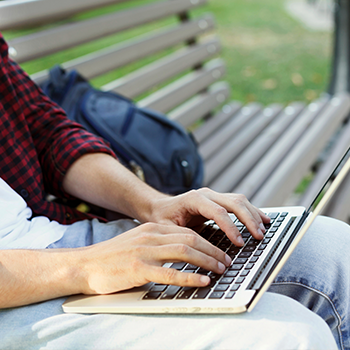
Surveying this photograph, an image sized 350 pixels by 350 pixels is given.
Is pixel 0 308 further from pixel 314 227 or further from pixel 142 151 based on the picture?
pixel 142 151

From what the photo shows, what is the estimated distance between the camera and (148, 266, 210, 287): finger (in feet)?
3.54

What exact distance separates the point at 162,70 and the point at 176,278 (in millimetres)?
2192

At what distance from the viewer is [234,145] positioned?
118 inches

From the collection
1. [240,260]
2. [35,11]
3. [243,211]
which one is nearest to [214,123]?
[35,11]

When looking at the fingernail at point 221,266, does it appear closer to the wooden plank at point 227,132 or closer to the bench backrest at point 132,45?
the bench backrest at point 132,45

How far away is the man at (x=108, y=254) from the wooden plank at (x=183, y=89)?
1.26 m

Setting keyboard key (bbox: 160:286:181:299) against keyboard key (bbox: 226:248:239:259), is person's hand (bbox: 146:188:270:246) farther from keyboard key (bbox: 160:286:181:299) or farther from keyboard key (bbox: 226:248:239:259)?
keyboard key (bbox: 160:286:181:299)

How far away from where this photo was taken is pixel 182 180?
2189 millimetres

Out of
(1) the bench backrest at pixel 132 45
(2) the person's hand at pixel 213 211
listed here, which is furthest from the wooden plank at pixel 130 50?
(2) the person's hand at pixel 213 211

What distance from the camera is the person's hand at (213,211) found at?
127cm

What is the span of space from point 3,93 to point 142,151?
2.27 feet

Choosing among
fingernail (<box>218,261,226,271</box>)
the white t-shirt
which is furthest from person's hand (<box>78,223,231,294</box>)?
the white t-shirt

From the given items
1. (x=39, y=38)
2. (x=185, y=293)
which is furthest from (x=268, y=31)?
(x=185, y=293)

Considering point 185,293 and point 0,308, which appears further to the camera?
point 0,308
